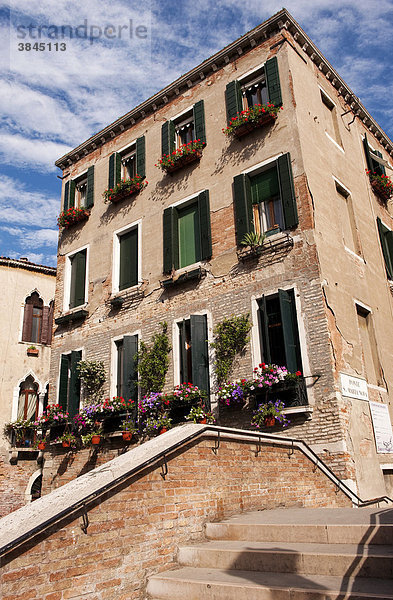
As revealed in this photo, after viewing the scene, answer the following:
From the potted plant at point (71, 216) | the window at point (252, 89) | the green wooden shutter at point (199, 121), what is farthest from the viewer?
the potted plant at point (71, 216)

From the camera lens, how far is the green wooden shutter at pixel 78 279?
1398 cm

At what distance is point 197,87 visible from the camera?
509 inches

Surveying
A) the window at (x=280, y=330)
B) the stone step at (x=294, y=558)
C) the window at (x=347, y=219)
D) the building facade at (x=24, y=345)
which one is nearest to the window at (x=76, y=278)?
the building facade at (x=24, y=345)

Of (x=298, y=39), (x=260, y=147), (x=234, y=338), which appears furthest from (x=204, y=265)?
(x=298, y=39)

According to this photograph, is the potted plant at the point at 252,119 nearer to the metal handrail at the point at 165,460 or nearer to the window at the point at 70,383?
the window at the point at 70,383

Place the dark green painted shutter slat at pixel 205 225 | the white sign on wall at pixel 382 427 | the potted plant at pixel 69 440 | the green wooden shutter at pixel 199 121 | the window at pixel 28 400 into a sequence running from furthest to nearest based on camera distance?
1. the window at pixel 28 400
2. the green wooden shutter at pixel 199 121
3. the potted plant at pixel 69 440
4. the dark green painted shutter slat at pixel 205 225
5. the white sign on wall at pixel 382 427

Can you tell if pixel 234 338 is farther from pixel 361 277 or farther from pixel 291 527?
pixel 291 527

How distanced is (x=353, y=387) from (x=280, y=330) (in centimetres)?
167

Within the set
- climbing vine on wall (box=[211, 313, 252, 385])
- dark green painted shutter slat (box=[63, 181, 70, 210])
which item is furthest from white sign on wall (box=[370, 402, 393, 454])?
dark green painted shutter slat (box=[63, 181, 70, 210])

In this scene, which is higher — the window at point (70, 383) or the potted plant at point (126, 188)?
the potted plant at point (126, 188)

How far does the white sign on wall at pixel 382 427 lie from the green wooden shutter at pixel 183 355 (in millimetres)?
3794

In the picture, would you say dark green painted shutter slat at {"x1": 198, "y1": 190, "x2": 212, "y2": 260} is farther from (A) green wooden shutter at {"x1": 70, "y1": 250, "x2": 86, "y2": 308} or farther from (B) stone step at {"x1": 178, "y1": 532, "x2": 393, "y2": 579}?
(B) stone step at {"x1": 178, "y1": 532, "x2": 393, "y2": 579}

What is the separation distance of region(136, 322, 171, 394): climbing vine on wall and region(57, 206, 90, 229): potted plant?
16.3ft

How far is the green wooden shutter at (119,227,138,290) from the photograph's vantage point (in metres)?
12.8
